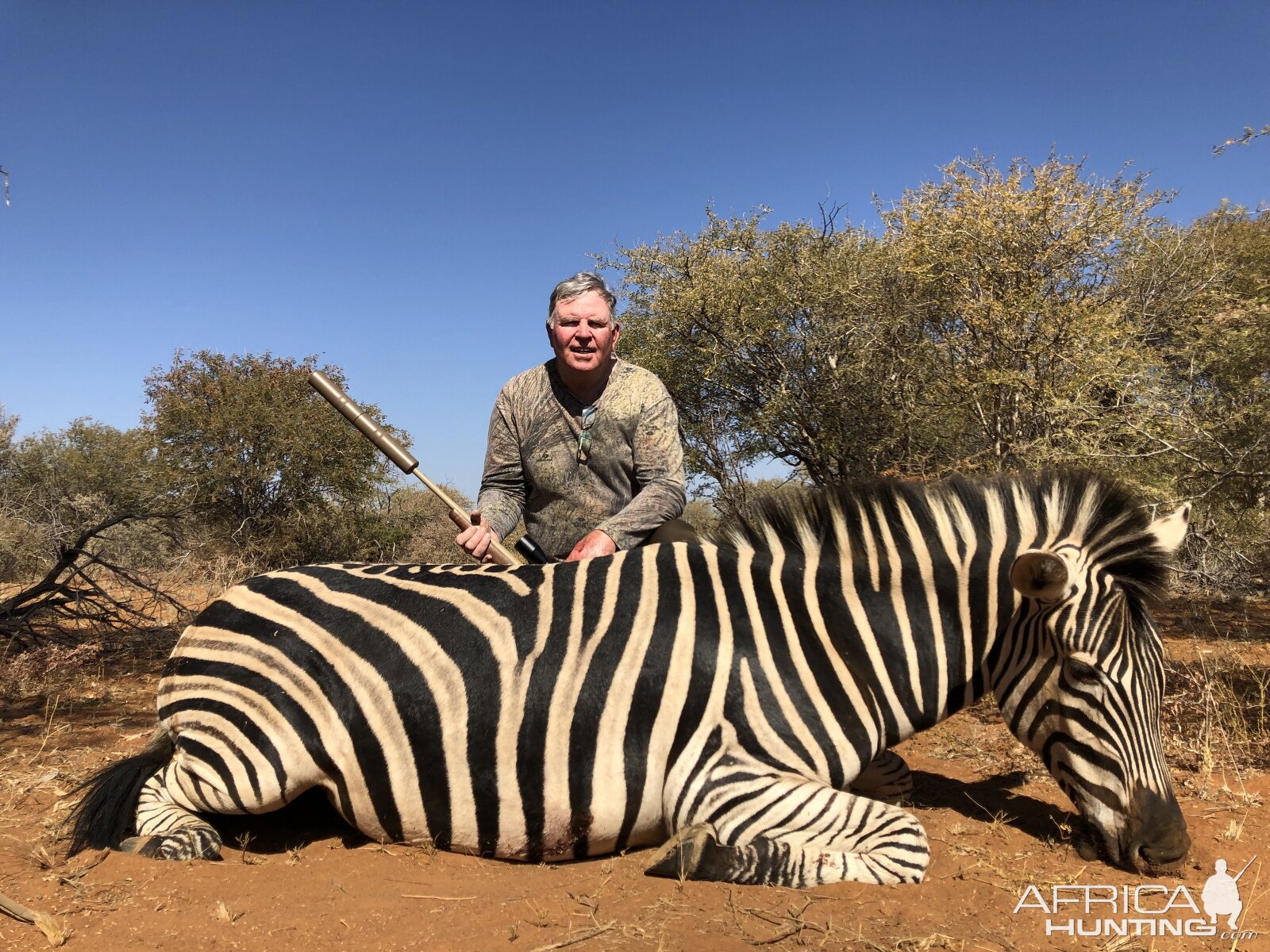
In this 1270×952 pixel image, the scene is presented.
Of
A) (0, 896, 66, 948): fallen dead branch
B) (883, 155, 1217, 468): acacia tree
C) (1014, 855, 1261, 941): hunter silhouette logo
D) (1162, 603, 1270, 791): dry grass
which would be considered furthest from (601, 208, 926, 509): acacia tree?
(0, 896, 66, 948): fallen dead branch

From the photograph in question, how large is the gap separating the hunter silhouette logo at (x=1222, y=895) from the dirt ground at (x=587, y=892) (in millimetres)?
28

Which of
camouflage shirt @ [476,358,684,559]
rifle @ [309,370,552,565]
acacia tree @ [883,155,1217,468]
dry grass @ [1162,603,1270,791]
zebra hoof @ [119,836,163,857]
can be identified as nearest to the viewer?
zebra hoof @ [119,836,163,857]

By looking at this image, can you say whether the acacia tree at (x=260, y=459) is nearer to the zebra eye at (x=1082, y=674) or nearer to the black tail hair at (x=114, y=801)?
the black tail hair at (x=114, y=801)

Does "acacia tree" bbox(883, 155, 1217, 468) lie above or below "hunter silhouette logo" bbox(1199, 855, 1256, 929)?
above

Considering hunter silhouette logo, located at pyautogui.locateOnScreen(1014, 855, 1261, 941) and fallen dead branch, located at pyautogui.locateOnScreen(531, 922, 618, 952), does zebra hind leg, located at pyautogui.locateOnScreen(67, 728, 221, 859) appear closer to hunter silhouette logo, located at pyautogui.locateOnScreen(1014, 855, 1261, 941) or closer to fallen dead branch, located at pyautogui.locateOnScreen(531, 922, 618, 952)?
fallen dead branch, located at pyautogui.locateOnScreen(531, 922, 618, 952)

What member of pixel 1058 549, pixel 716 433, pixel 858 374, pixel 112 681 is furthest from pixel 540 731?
pixel 716 433

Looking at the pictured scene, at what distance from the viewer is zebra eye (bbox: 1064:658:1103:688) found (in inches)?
101

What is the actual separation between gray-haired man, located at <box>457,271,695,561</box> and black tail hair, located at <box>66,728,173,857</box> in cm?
169

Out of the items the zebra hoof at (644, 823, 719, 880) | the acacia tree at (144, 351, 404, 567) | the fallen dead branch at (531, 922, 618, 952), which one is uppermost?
the acacia tree at (144, 351, 404, 567)

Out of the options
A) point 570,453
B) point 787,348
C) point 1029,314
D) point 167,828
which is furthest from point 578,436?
point 787,348

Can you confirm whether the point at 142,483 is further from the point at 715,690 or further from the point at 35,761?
the point at 715,690

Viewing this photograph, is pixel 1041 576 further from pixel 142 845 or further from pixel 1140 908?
pixel 142 845

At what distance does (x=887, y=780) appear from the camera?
324cm

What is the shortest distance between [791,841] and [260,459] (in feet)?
41.5
